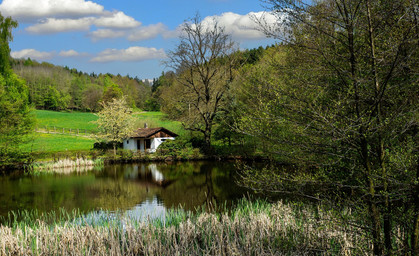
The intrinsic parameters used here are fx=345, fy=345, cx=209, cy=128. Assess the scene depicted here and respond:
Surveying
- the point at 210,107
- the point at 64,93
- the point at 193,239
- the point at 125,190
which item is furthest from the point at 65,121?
the point at 193,239

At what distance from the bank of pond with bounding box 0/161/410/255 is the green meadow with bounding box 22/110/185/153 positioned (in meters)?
10.9

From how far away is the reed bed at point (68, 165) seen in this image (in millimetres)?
29359

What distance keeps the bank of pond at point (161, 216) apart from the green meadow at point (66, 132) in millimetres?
10859

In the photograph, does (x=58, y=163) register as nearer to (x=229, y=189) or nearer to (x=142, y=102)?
(x=229, y=189)

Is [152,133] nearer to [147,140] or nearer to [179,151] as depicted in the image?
[147,140]

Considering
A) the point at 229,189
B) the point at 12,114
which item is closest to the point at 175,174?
the point at 229,189

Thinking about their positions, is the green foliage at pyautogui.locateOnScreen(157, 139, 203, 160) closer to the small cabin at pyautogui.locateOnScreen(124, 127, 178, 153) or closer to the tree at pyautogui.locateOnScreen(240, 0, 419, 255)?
the small cabin at pyautogui.locateOnScreen(124, 127, 178, 153)

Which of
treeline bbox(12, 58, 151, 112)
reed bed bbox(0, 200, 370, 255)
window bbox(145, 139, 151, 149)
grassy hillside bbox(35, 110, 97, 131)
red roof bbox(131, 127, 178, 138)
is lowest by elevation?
reed bed bbox(0, 200, 370, 255)

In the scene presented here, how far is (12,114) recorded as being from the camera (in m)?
29.1

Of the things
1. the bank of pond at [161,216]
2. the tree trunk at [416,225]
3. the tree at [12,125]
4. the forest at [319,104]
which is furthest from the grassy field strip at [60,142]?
the tree trunk at [416,225]

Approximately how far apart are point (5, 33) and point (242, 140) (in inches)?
1039

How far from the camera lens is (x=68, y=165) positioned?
30859 millimetres

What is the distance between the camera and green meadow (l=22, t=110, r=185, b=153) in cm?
4207

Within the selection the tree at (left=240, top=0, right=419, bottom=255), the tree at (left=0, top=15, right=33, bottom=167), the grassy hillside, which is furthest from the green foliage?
the grassy hillside
